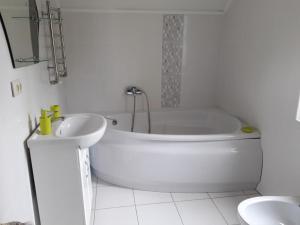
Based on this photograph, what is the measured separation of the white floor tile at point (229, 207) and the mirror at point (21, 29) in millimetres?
2021

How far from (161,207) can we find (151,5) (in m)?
2.30

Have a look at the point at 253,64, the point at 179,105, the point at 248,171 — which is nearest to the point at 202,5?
the point at 253,64

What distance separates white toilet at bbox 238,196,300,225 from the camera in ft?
4.54

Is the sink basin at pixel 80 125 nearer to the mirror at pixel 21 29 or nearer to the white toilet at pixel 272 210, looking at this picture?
the mirror at pixel 21 29

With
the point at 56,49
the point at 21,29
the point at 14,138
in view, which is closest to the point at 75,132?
the point at 14,138

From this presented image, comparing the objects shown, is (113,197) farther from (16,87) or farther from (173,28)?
(173,28)

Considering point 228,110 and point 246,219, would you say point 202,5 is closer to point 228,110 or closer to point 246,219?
point 228,110

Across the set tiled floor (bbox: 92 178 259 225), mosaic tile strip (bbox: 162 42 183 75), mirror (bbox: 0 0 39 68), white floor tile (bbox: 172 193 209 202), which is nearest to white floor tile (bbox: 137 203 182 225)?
tiled floor (bbox: 92 178 259 225)

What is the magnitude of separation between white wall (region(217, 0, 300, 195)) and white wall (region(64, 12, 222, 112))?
443mm

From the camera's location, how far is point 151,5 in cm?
283

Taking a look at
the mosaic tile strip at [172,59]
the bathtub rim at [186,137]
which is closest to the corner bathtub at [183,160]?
the bathtub rim at [186,137]

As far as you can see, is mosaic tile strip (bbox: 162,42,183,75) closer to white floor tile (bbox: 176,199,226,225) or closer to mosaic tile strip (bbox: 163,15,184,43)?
mosaic tile strip (bbox: 163,15,184,43)

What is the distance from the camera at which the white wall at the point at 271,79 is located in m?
1.84

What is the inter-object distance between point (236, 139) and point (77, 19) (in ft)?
7.44
